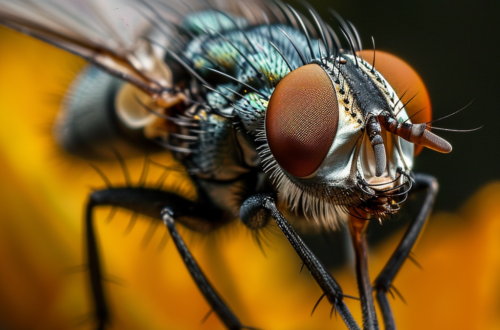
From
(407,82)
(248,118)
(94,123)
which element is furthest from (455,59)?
(94,123)

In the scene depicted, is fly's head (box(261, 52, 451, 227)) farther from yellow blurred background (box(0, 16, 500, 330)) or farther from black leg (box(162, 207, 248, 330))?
yellow blurred background (box(0, 16, 500, 330))

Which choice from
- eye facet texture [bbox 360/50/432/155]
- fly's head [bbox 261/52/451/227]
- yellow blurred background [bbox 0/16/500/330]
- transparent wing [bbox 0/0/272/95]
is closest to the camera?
fly's head [bbox 261/52/451/227]

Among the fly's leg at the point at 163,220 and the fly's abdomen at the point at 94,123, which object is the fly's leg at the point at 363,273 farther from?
the fly's abdomen at the point at 94,123

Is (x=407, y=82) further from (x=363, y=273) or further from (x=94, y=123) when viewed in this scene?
(x=94, y=123)

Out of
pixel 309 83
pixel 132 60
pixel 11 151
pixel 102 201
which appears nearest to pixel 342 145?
pixel 309 83

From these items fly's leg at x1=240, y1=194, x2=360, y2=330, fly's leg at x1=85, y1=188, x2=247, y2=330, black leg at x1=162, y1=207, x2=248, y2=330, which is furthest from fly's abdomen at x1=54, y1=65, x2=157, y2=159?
fly's leg at x1=240, y1=194, x2=360, y2=330

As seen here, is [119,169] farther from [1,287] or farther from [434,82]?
[434,82]

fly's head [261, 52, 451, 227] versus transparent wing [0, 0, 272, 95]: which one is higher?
transparent wing [0, 0, 272, 95]
